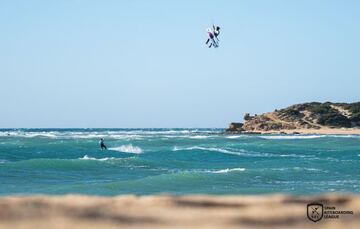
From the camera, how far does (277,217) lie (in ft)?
8.22

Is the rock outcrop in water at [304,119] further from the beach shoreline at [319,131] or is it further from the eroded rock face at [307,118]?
the beach shoreline at [319,131]

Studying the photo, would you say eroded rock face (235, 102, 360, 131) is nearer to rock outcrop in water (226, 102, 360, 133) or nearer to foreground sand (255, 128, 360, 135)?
rock outcrop in water (226, 102, 360, 133)

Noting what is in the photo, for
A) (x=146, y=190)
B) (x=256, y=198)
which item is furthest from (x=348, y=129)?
(x=256, y=198)

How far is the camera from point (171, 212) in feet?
8.52

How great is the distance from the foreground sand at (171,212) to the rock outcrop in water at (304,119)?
9075cm

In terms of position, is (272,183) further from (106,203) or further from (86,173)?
(106,203)

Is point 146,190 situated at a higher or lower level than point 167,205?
lower

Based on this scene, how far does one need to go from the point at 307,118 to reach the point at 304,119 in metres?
0.56

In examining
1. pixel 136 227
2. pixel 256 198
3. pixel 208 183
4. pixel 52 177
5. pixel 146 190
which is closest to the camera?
pixel 136 227

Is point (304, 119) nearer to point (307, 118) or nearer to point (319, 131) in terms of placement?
point (307, 118)

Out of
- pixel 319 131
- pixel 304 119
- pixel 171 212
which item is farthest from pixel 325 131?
pixel 171 212

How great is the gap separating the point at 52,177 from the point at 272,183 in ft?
24.5

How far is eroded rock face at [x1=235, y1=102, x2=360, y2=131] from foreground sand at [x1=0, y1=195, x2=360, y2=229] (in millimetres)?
92882

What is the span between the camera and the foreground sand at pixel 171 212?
2.50 m
